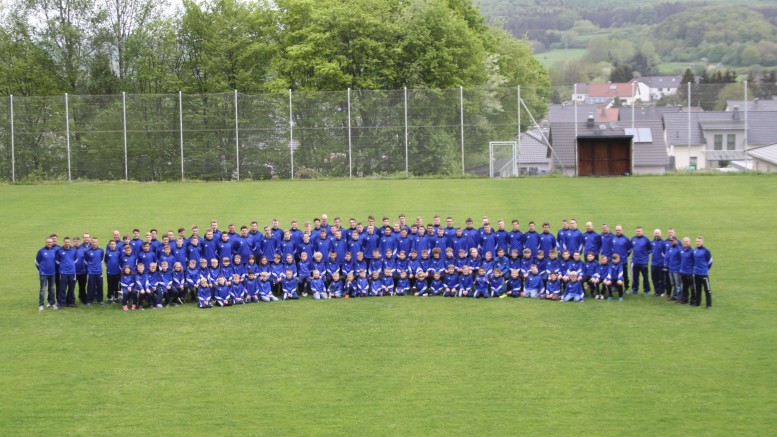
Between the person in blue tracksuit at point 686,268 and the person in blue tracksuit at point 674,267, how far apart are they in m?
0.13

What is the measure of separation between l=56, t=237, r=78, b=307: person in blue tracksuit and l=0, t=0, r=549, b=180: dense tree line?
17053 millimetres

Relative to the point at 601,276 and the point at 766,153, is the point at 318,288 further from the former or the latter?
the point at 766,153

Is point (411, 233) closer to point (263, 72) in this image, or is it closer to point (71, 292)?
point (71, 292)

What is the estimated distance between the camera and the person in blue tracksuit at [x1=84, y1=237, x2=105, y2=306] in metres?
17.8

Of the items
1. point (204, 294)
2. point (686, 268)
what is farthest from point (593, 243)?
point (204, 294)

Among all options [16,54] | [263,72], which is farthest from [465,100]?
[16,54]

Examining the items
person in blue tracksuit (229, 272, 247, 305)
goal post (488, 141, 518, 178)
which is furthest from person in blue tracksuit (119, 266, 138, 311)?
goal post (488, 141, 518, 178)

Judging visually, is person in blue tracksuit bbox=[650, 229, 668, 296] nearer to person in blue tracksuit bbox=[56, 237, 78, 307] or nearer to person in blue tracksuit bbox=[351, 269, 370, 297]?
person in blue tracksuit bbox=[351, 269, 370, 297]

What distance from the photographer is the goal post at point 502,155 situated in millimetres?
33875

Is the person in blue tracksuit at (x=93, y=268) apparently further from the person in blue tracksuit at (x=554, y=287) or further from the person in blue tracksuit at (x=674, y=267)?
the person in blue tracksuit at (x=674, y=267)

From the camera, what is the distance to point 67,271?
17734 millimetres

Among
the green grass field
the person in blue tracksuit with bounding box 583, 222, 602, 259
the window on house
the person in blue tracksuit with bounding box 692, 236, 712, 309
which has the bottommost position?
the green grass field

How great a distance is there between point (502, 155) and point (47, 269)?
796 inches

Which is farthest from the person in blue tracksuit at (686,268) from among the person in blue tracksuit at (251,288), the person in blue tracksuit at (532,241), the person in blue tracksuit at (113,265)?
the person in blue tracksuit at (113,265)
